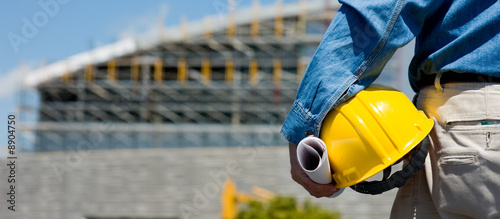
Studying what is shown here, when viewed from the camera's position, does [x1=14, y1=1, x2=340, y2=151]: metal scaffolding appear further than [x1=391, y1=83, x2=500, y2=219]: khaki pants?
Yes

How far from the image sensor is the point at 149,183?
Result: 13.0 meters

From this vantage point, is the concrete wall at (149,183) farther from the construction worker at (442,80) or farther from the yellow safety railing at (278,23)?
the construction worker at (442,80)

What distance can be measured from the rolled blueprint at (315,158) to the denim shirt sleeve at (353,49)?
0.03m

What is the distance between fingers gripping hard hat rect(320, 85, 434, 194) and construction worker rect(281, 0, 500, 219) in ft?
0.12

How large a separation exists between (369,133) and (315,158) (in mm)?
146

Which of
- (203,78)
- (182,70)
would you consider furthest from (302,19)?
(182,70)

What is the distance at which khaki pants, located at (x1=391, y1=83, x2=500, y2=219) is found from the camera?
1.43 meters

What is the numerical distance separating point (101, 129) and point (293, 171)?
15.7 meters

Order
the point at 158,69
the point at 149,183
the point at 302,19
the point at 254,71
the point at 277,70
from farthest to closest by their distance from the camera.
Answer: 1. the point at 302,19
2. the point at 158,69
3. the point at 277,70
4. the point at 254,71
5. the point at 149,183

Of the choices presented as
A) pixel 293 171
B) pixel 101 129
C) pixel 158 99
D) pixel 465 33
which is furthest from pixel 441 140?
pixel 158 99

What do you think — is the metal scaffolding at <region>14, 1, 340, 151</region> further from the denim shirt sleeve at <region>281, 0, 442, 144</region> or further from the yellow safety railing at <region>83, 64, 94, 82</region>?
the denim shirt sleeve at <region>281, 0, 442, 144</region>

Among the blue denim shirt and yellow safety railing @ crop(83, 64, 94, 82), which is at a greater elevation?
the blue denim shirt

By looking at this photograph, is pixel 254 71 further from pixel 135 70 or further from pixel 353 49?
pixel 353 49

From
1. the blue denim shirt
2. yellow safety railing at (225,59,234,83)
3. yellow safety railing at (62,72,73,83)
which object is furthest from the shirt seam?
yellow safety railing at (62,72,73,83)
